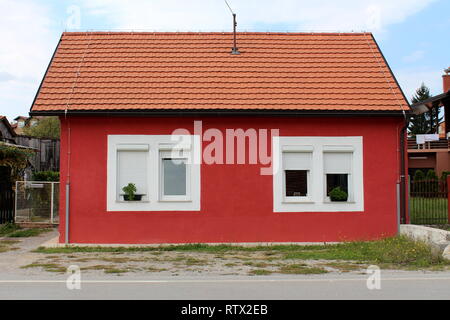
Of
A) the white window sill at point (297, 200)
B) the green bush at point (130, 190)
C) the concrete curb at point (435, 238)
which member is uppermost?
the green bush at point (130, 190)

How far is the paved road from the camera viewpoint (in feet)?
23.3

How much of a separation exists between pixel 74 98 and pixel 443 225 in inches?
458

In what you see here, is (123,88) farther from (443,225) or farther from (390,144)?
(443,225)

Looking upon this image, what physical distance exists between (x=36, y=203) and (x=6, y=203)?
3.19 ft

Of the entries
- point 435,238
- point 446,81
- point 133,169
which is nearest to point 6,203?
point 133,169

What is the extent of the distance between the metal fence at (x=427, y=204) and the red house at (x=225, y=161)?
235 centimetres

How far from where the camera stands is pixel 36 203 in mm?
17125

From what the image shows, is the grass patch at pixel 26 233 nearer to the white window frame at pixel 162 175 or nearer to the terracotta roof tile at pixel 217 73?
the terracotta roof tile at pixel 217 73

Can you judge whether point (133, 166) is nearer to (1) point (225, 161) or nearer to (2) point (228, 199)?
(1) point (225, 161)

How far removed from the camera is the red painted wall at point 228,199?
13039 mm

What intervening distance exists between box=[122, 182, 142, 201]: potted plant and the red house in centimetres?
7

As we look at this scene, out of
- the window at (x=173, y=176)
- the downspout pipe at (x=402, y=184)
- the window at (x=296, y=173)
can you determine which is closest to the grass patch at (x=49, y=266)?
the window at (x=173, y=176)

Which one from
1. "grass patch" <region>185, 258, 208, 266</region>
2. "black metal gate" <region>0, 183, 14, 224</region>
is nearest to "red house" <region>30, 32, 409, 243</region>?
"grass patch" <region>185, 258, 208, 266</region>

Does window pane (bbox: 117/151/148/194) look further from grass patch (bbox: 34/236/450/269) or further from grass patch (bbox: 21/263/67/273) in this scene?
grass patch (bbox: 21/263/67/273)
